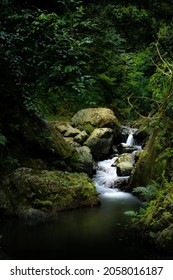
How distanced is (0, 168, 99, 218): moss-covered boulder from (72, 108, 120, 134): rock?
5.12 m

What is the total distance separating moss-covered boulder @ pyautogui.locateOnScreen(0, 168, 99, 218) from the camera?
684 cm

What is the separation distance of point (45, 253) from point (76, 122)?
334 inches

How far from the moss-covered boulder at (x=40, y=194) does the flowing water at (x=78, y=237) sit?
27 centimetres

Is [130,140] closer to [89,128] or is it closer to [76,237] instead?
[89,128]

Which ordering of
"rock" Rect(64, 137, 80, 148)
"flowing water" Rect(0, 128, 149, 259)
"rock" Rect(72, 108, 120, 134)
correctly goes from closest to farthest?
"flowing water" Rect(0, 128, 149, 259) < "rock" Rect(64, 137, 80, 148) < "rock" Rect(72, 108, 120, 134)

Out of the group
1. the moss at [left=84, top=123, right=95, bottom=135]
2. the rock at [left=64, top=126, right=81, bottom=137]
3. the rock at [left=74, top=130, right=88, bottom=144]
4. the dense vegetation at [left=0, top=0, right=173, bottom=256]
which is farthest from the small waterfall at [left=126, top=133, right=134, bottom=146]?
the dense vegetation at [left=0, top=0, right=173, bottom=256]

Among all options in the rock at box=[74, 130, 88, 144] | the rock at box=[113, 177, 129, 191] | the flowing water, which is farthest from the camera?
the rock at box=[74, 130, 88, 144]

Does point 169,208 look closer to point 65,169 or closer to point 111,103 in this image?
point 65,169

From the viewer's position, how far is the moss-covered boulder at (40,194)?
6840 mm

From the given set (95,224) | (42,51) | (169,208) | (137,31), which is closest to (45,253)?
(95,224)

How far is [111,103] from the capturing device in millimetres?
16703

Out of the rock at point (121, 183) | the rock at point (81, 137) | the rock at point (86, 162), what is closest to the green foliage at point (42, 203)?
the rock at point (121, 183)

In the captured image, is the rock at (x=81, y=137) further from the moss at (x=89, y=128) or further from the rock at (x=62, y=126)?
the rock at (x=62, y=126)

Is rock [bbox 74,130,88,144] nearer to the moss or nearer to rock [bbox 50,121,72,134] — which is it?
the moss
